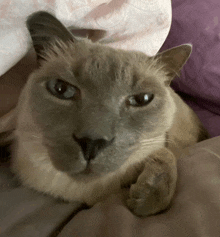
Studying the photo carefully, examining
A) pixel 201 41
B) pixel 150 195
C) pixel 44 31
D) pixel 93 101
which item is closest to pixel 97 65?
pixel 93 101

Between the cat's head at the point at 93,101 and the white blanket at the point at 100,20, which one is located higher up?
the white blanket at the point at 100,20

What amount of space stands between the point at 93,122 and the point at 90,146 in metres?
0.07

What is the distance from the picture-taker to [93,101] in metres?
0.72

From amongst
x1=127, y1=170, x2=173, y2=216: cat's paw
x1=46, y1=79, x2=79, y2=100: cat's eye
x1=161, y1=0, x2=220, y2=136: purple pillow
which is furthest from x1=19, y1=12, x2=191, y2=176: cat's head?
x1=161, y1=0, x2=220, y2=136: purple pillow

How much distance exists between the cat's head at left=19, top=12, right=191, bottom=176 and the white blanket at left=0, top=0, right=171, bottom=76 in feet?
0.15

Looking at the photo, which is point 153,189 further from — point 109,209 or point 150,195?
point 109,209

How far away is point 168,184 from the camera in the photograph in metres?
0.73

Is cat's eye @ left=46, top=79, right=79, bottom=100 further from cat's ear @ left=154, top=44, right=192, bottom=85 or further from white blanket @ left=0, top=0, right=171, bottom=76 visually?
cat's ear @ left=154, top=44, right=192, bottom=85

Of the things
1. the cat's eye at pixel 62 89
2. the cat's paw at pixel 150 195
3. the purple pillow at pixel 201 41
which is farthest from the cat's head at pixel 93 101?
the purple pillow at pixel 201 41

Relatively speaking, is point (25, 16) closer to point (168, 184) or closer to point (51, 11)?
point (51, 11)

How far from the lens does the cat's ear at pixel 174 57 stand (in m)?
0.94

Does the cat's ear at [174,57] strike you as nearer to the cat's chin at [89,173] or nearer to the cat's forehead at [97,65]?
the cat's forehead at [97,65]

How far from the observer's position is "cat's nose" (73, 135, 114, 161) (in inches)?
23.9

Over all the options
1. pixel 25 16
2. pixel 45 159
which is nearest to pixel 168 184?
pixel 45 159
